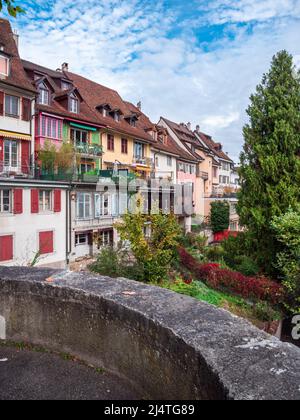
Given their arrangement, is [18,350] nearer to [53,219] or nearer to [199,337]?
[199,337]

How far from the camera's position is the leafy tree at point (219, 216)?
38344 millimetres

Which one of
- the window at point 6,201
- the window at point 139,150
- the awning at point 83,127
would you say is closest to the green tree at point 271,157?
the window at point 6,201

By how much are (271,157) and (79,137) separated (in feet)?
57.4

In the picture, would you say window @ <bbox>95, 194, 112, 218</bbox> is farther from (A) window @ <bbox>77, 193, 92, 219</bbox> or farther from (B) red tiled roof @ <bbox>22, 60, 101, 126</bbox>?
(B) red tiled roof @ <bbox>22, 60, 101, 126</bbox>

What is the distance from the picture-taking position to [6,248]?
19016 millimetres

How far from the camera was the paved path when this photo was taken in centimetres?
305

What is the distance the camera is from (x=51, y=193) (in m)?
21.5

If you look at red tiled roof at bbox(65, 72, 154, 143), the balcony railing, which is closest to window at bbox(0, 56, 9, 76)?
the balcony railing

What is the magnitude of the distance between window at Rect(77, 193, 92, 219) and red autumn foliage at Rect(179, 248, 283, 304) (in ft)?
36.7

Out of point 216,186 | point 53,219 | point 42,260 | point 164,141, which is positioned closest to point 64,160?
point 53,219

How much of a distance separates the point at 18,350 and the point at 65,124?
24.5m

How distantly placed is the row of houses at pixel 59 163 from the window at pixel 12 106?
0.07 m

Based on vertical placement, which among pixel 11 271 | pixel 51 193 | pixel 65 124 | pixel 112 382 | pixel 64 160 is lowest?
pixel 112 382

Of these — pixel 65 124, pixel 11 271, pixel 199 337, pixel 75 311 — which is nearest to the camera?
pixel 199 337
